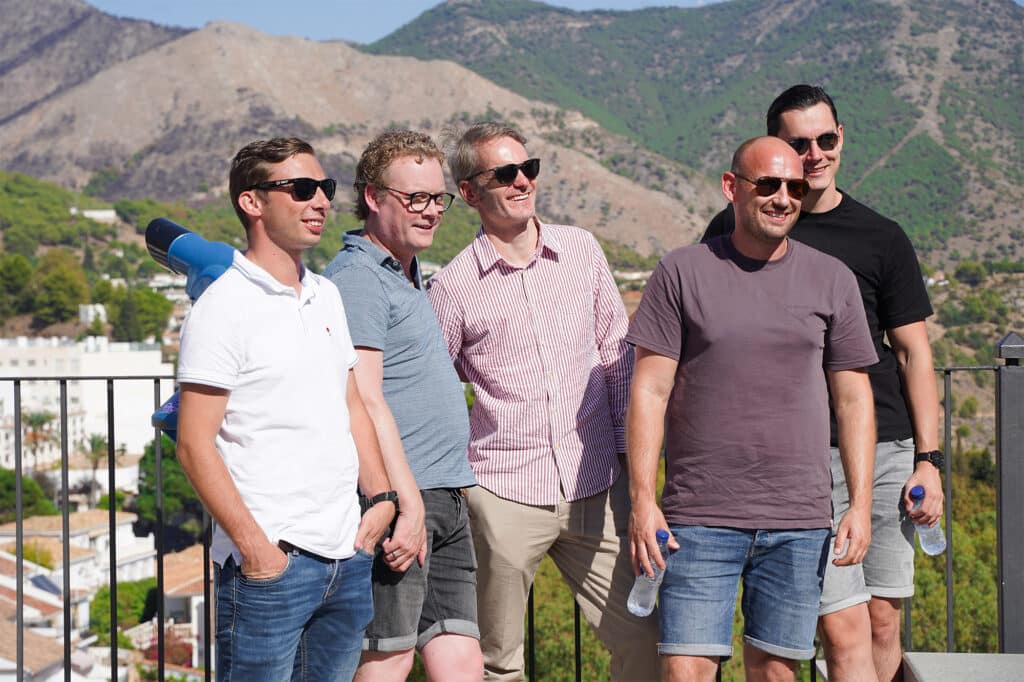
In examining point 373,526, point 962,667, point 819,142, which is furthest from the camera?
point 962,667

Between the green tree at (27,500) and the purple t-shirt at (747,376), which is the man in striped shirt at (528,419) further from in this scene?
the green tree at (27,500)

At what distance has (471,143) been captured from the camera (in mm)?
2801

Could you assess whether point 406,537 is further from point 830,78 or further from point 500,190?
point 830,78

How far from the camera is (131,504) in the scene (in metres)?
56.9

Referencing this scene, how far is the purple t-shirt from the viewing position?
2430mm

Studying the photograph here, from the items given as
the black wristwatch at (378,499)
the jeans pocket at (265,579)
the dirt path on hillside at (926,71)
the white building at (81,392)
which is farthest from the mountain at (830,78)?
the jeans pocket at (265,579)

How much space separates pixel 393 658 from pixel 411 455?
46 centimetres

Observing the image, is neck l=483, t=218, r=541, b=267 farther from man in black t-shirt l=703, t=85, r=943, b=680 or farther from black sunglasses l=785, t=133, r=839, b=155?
black sunglasses l=785, t=133, r=839, b=155

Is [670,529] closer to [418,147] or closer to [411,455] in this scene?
[411,455]

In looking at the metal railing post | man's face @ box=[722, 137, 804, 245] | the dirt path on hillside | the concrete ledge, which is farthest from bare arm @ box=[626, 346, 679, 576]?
the dirt path on hillside

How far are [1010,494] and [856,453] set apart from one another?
42.1 inches

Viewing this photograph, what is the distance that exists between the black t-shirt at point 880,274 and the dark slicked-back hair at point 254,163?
112cm

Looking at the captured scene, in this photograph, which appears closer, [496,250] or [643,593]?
[643,593]

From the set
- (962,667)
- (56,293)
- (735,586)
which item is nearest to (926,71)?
(56,293)
